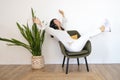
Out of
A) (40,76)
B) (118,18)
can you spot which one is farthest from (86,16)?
(40,76)

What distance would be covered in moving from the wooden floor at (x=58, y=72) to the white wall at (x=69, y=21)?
0.27m

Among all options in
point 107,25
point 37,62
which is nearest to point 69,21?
point 107,25

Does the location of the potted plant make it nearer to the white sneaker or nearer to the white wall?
the white wall

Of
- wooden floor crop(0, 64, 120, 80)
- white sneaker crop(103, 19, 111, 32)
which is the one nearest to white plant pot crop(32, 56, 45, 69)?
wooden floor crop(0, 64, 120, 80)

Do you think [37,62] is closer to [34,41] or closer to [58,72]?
A: [34,41]

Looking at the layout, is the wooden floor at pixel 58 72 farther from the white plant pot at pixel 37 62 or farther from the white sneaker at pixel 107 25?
the white sneaker at pixel 107 25

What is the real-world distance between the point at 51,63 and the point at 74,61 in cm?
58

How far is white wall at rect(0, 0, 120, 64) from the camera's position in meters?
4.23

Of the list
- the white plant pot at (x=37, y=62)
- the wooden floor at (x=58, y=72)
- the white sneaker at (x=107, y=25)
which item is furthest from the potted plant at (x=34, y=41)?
the white sneaker at (x=107, y=25)

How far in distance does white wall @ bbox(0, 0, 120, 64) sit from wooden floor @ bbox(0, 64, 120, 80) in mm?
267

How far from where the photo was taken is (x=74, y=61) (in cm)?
439

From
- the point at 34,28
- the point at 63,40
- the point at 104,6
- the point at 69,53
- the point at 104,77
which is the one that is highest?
the point at 104,6

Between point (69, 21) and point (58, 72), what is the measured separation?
132cm

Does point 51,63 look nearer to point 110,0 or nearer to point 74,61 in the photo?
point 74,61
